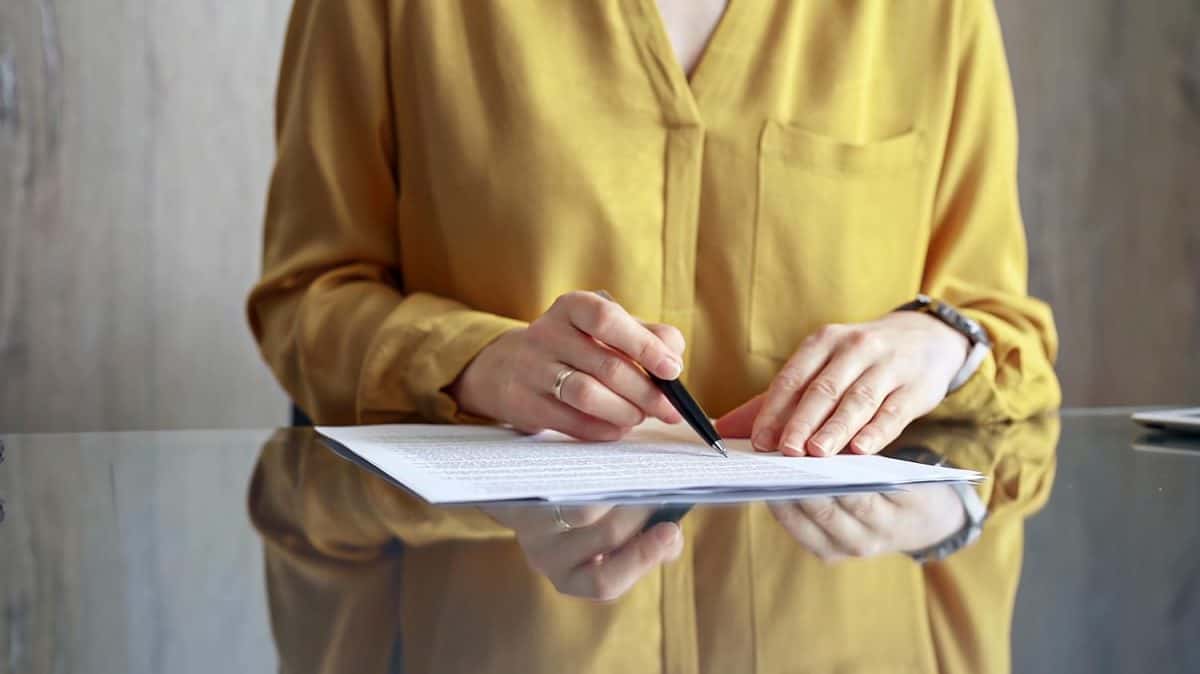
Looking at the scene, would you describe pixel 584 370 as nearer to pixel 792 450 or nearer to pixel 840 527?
pixel 792 450

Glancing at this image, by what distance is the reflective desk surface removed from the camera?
0.37 m

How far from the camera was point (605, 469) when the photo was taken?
71cm

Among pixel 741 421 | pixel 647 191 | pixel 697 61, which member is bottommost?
pixel 741 421

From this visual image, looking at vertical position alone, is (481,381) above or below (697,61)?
below

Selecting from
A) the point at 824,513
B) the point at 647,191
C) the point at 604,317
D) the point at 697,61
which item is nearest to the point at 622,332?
the point at 604,317

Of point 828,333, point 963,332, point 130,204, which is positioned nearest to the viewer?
point 828,333

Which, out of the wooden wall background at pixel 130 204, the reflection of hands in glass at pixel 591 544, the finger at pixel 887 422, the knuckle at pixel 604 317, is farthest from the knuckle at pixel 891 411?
the wooden wall background at pixel 130 204

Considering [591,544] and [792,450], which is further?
[792,450]

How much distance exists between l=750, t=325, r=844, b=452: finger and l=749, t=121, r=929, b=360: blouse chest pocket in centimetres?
25

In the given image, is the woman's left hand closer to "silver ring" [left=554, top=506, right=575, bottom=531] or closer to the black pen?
the black pen

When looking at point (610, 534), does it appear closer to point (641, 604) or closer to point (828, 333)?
point (641, 604)

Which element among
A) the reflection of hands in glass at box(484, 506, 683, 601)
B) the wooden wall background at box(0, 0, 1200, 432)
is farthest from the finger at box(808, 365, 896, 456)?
the wooden wall background at box(0, 0, 1200, 432)

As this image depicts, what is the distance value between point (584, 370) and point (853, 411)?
0.18 metres

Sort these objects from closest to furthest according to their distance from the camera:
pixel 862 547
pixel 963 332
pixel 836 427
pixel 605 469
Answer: pixel 862 547 → pixel 605 469 → pixel 836 427 → pixel 963 332
